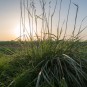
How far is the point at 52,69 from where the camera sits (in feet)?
13.6

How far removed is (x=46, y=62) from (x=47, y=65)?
0.21ft

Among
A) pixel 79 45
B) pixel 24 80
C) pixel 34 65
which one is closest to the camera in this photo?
pixel 24 80

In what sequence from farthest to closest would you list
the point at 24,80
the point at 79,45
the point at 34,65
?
the point at 79,45, the point at 34,65, the point at 24,80

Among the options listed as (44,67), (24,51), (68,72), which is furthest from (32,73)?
(24,51)

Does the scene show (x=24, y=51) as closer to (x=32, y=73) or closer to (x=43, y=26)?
(x=43, y=26)

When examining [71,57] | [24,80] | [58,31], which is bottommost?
[24,80]

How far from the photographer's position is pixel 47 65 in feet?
13.9

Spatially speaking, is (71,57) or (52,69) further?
(71,57)

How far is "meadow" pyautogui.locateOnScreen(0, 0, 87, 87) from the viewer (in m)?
3.95

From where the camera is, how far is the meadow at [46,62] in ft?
13.0

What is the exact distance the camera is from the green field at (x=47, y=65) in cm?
394

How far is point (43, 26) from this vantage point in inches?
193

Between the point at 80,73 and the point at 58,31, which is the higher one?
the point at 58,31

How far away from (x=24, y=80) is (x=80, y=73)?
80 centimetres
